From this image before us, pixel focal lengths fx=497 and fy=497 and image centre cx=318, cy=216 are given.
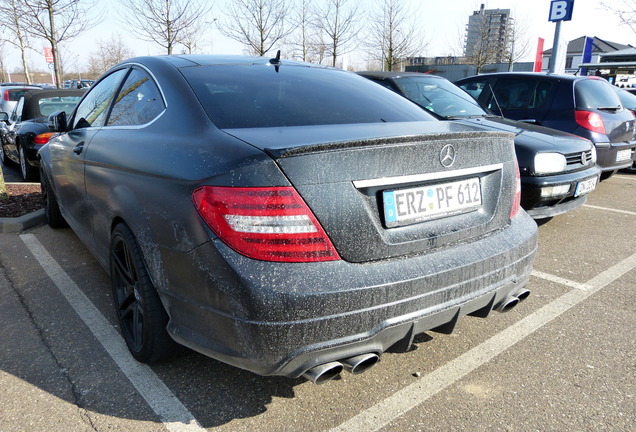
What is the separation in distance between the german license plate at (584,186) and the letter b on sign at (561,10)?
9.92 m

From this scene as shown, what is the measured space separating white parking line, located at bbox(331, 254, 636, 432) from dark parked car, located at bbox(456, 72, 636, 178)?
3.53 m

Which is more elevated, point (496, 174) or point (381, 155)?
point (381, 155)

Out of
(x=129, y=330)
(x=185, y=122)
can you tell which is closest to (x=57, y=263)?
(x=129, y=330)

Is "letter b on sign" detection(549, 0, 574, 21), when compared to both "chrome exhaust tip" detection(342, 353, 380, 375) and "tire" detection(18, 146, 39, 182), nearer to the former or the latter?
"tire" detection(18, 146, 39, 182)

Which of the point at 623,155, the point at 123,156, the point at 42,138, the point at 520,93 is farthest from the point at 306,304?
the point at 42,138

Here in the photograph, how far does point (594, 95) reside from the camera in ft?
22.2

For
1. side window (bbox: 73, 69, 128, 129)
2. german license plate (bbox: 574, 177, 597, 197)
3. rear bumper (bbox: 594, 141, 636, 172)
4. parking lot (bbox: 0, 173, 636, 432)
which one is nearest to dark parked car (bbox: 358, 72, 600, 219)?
german license plate (bbox: 574, 177, 597, 197)

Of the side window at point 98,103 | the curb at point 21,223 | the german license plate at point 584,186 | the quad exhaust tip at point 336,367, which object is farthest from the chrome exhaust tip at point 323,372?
the curb at point 21,223

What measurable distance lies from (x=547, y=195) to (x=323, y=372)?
11.3 feet

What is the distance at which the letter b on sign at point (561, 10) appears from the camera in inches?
502

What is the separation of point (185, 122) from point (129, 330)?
47.1 inches

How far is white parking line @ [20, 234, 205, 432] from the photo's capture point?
2.17 meters

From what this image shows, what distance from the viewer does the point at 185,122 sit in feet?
7.47

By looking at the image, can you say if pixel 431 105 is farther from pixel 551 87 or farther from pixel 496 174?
pixel 496 174
